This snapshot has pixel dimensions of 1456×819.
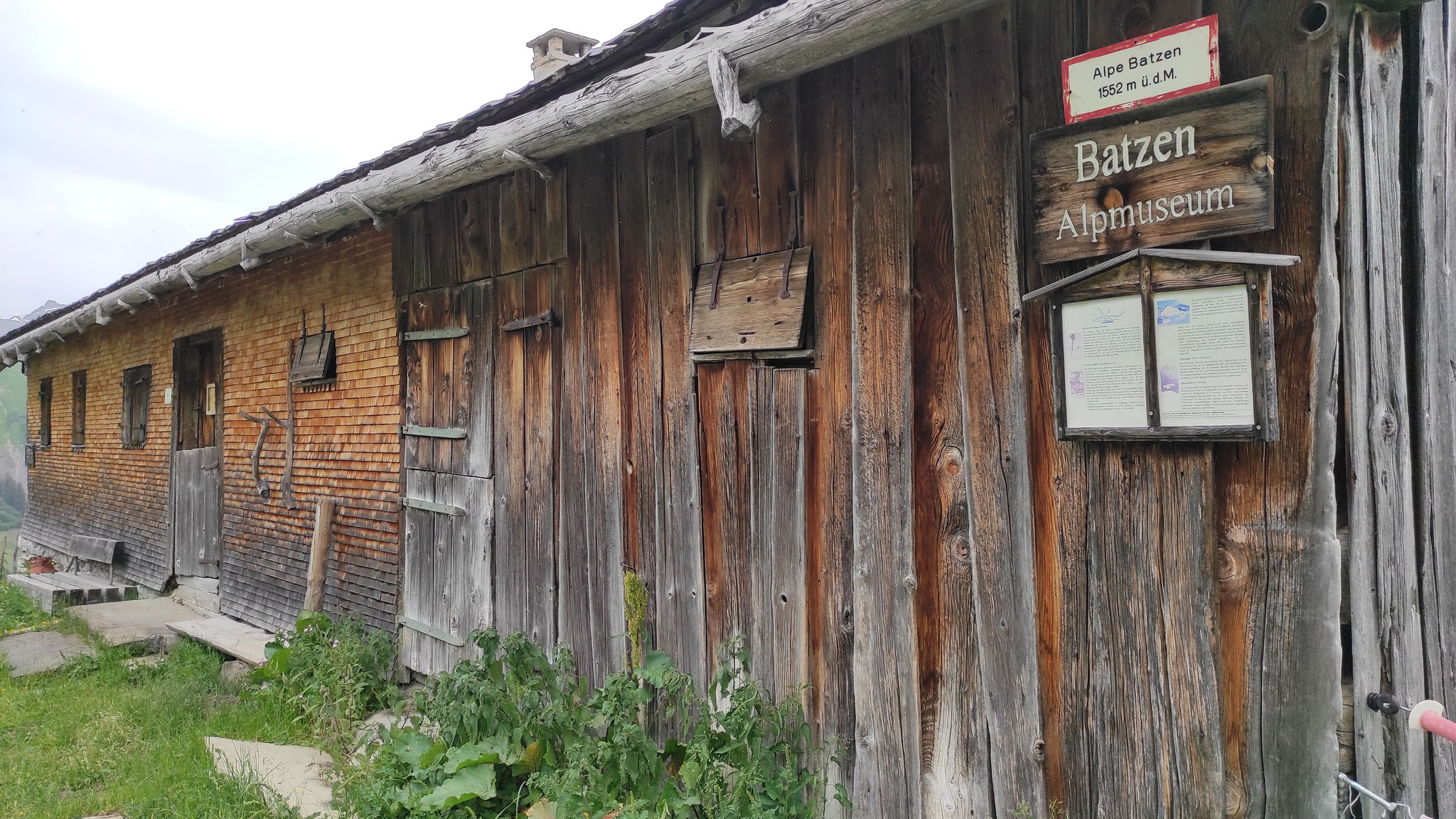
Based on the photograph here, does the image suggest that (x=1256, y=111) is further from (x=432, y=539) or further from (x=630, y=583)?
(x=432, y=539)

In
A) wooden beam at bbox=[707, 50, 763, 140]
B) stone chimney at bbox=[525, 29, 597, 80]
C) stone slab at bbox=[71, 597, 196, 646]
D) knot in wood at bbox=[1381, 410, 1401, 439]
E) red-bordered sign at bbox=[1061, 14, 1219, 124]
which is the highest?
stone chimney at bbox=[525, 29, 597, 80]

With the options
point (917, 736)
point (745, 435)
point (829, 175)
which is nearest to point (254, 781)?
point (745, 435)

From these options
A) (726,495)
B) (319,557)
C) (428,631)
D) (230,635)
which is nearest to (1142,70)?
(726,495)

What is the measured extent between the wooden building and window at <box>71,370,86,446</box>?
29.1ft

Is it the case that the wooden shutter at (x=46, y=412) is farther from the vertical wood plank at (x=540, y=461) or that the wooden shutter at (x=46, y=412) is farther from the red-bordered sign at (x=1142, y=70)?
the red-bordered sign at (x=1142, y=70)

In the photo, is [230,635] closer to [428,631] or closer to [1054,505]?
[428,631]

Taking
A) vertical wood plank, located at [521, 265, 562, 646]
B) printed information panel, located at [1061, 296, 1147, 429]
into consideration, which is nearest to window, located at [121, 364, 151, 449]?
vertical wood plank, located at [521, 265, 562, 646]

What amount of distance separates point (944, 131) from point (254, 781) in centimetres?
438

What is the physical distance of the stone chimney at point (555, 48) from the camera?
6535 millimetres

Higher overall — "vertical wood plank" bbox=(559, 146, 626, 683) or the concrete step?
"vertical wood plank" bbox=(559, 146, 626, 683)

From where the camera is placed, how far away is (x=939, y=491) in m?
2.52

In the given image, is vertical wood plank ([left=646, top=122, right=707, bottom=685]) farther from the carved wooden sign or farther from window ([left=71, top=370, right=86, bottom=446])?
window ([left=71, top=370, right=86, bottom=446])

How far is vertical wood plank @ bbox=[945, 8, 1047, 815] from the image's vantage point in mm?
2297

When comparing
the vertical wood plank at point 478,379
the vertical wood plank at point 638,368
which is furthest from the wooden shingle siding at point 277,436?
the vertical wood plank at point 638,368
